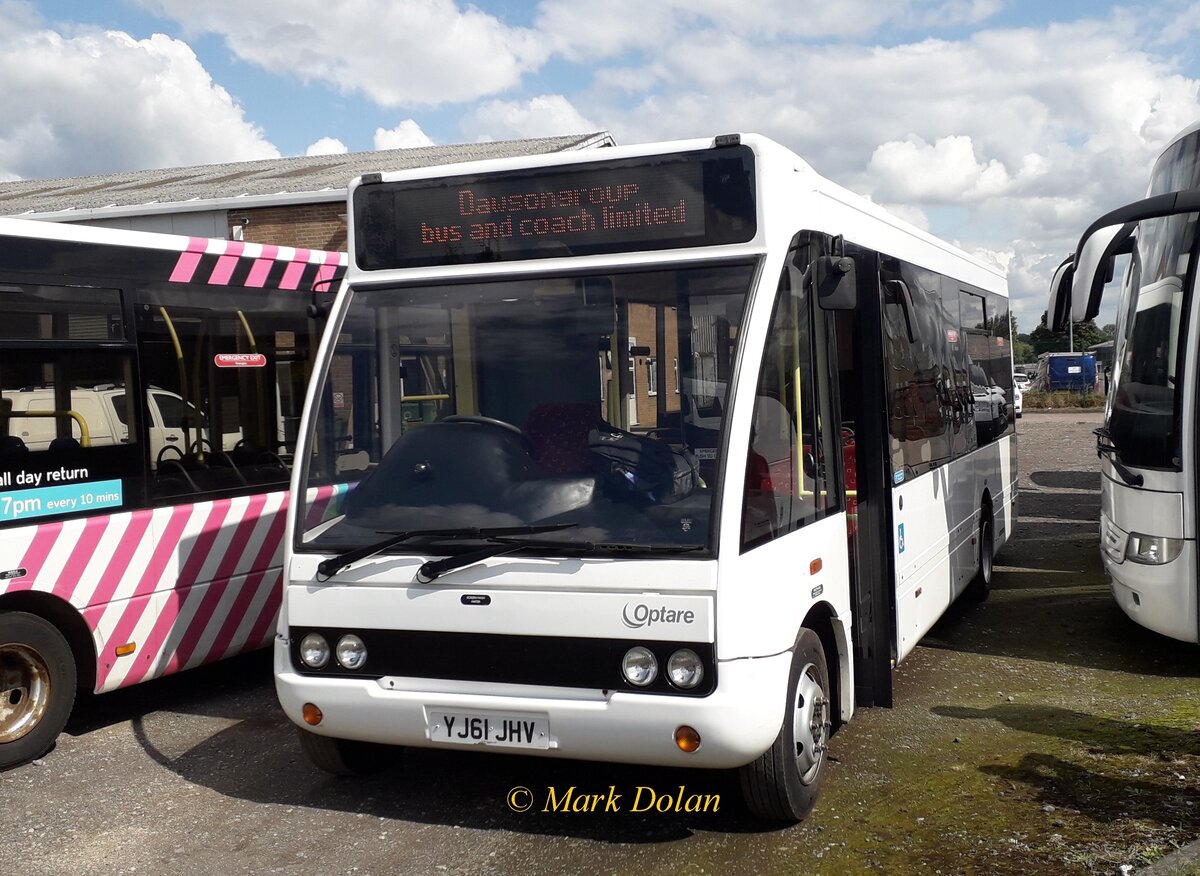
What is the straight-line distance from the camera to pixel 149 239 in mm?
7148

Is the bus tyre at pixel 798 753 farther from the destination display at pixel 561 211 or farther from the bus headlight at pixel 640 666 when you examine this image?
the destination display at pixel 561 211

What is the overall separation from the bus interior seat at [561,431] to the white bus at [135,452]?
39.1 inches

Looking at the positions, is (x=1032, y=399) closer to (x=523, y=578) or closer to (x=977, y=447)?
(x=977, y=447)

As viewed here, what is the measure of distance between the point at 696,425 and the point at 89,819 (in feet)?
11.0

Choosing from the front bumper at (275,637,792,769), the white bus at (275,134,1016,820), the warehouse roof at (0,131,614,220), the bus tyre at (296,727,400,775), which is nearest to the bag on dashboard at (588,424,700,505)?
the white bus at (275,134,1016,820)

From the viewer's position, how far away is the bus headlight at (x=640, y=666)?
14.9 ft

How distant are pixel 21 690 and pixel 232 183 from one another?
23.6 metres

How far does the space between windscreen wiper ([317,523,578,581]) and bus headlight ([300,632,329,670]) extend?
0.91 ft

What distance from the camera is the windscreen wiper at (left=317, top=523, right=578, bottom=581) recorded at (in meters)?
4.79

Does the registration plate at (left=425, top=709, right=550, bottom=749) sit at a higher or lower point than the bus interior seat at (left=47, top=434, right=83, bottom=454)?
lower

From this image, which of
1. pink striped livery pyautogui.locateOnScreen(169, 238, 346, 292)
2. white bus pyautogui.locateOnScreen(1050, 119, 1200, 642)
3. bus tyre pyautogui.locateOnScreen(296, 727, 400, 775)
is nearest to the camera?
bus tyre pyautogui.locateOnScreen(296, 727, 400, 775)

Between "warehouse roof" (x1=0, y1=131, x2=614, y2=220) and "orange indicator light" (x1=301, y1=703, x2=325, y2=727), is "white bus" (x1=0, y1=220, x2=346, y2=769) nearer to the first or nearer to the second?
"orange indicator light" (x1=301, y1=703, x2=325, y2=727)

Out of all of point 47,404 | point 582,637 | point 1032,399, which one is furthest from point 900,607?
point 1032,399

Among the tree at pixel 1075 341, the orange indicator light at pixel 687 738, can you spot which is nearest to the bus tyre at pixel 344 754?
the orange indicator light at pixel 687 738
